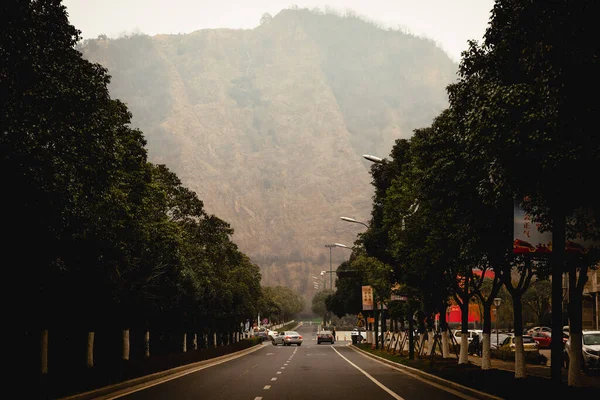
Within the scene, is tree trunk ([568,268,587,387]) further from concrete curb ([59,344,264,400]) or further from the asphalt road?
concrete curb ([59,344,264,400])

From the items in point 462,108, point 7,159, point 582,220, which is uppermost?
point 462,108

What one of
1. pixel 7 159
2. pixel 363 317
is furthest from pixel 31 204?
pixel 363 317

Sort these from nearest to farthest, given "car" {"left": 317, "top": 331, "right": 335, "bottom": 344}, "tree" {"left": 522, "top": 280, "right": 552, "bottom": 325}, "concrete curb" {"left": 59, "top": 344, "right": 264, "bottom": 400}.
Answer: "concrete curb" {"left": 59, "top": 344, "right": 264, "bottom": 400} < "car" {"left": 317, "top": 331, "right": 335, "bottom": 344} < "tree" {"left": 522, "top": 280, "right": 552, "bottom": 325}

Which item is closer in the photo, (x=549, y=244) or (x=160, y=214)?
(x=549, y=244)

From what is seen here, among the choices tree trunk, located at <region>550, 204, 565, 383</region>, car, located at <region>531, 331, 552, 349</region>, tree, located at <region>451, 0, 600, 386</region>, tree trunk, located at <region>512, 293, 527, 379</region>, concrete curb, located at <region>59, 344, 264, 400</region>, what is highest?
tree, located at <region>451, 0, 600, 386</region>

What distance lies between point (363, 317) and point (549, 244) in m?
80.6

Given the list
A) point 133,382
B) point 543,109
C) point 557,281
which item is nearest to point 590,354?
point 557,281

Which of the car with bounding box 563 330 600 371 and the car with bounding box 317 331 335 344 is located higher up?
the car with bounding box 563 330 600 371

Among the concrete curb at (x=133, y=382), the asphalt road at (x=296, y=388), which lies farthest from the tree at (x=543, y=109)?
the concrete curb at (x=133, y=382)

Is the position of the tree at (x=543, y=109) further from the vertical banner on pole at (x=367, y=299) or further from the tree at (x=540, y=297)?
Answer: the tree at (x=540, y=297)

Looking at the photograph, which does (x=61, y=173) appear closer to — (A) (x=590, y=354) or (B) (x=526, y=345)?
(A) (x=590, y=354)

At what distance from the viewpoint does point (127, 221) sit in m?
35.8

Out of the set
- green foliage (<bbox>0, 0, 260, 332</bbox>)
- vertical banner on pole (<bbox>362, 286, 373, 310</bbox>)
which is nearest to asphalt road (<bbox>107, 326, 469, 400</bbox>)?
green foliage (<bbox>0, 0, 260, 332</bbox>)

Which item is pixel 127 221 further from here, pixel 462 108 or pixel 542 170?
pixel 542 170
